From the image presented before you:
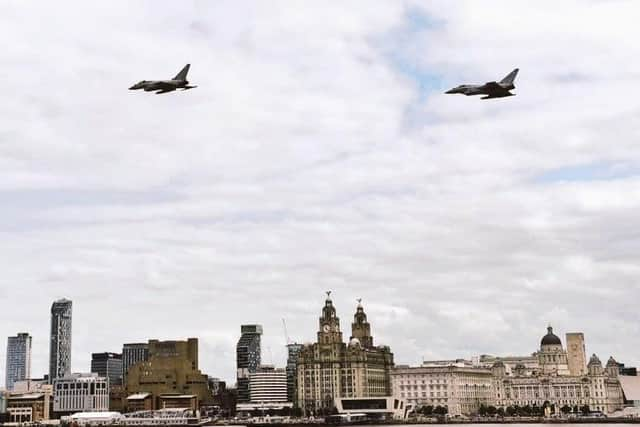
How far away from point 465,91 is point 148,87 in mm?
34694

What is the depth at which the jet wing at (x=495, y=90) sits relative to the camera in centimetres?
10800

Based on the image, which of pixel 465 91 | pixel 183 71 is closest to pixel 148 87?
pixel 183 71

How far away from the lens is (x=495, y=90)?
355ft

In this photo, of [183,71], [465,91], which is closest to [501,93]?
[465,91]

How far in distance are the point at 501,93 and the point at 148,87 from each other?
38178mm

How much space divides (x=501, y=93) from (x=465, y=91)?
4.98m

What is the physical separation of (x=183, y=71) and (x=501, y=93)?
33963 millimetres

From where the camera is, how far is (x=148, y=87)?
112250 millimetres

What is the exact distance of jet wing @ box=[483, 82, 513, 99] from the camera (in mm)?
108000

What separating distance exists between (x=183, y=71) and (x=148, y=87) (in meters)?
4.95

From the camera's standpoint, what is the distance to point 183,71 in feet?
361

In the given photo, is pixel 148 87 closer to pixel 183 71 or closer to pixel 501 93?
pixel 183 71

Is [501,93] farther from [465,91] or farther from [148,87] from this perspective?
[148,87]

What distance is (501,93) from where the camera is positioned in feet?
356
